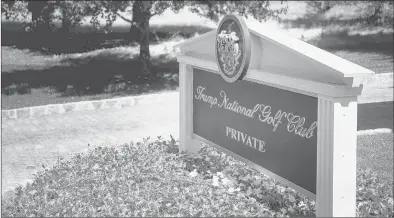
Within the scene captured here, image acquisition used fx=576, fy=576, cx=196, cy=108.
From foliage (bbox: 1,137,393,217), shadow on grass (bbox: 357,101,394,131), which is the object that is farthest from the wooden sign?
shadow on grass (bbox: 357,101,394,131)

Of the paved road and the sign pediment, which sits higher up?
the sign pediment

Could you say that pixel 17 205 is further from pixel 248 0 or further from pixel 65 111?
pixel 248 0

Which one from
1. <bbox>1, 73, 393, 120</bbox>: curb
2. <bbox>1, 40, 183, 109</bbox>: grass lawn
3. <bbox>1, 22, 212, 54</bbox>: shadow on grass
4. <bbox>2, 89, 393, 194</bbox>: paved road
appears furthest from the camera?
<bbox>1, 22, 212, 54</bbox>: shadow on grass

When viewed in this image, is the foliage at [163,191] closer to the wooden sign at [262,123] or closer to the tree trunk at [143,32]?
the wooden sign at [262,123]

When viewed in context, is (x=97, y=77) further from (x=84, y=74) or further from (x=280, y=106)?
(x=280, y=106)

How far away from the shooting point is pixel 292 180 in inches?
202

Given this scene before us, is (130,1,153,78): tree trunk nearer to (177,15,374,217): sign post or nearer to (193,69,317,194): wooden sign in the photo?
(177,15,374,217): sign post

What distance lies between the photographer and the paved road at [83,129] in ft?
27.0

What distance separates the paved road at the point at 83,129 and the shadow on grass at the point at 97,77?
241 cm

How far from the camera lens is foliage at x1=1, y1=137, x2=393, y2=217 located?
5.43 m

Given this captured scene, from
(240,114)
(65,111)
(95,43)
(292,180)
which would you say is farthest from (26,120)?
(95,43)

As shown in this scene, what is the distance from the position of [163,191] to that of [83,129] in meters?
4.71

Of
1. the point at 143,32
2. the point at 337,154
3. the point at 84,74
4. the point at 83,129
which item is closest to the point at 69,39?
the point at 84,74

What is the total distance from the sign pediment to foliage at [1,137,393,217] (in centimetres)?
125
